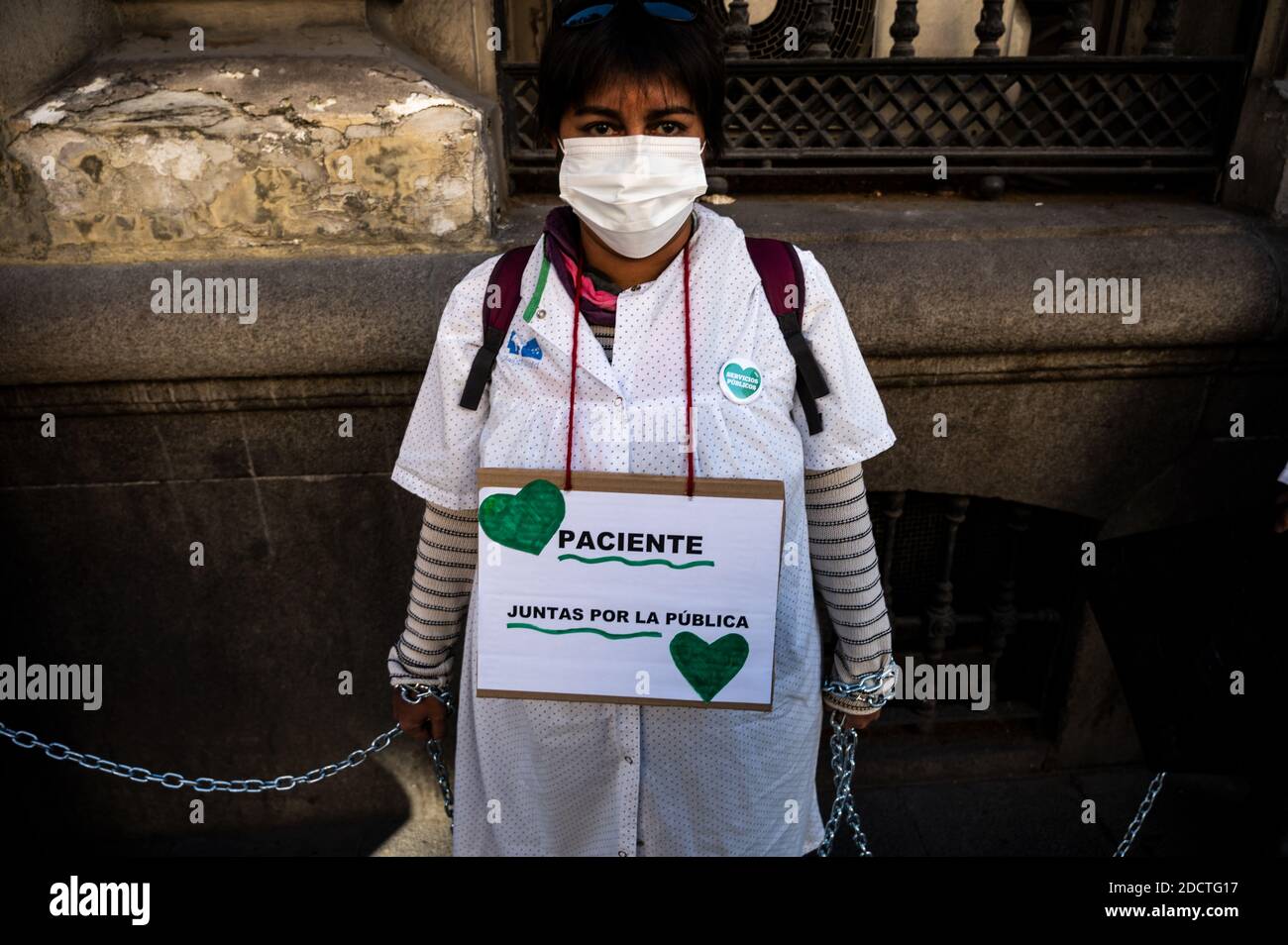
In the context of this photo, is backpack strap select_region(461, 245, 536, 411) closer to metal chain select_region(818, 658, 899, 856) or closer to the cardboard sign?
the cardboard sign

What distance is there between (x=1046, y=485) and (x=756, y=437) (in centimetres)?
165

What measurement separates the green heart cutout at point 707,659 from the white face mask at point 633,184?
729 millimetres

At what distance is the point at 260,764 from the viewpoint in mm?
2869

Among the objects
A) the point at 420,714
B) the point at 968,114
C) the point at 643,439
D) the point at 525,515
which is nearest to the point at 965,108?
Result: the point at 968,114

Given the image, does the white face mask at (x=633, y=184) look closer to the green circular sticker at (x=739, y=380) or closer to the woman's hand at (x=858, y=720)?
the green circular sticker at (x=739, y=380)

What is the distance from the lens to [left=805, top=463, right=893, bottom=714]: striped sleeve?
164 centimetres

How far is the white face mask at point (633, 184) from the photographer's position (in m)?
1.47

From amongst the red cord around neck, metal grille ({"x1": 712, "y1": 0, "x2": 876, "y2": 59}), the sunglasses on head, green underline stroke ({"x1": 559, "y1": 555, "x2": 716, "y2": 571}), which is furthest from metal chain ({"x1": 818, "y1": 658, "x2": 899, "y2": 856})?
metal grille ({"x1": 712, "y1": 0, "x2": 876, "y2": 59})

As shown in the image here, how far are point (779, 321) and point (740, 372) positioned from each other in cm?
13

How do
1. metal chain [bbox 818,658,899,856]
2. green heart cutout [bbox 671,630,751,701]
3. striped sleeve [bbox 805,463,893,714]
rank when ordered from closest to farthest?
green heart cutout [bbox 671,630,751,701] → striped sleeve [bbox 805,463,893,714] → metal chain [bbox 818,658,899,856]

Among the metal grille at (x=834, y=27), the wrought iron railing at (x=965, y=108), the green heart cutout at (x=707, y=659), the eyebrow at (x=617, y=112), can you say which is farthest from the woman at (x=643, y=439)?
the metal grille at (x=834, y=27)

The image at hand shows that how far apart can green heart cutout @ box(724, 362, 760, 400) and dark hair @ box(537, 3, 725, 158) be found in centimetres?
47

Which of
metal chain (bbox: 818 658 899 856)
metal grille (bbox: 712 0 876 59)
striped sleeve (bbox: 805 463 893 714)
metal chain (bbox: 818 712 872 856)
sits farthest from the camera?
metal grille (bbox: 712 0 876 59)

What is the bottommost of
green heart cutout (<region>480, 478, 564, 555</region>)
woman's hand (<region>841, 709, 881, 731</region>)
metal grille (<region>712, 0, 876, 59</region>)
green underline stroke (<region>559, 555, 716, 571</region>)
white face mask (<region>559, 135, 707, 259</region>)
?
woman's hand (<region>841, 709, 881, 731</region>)
